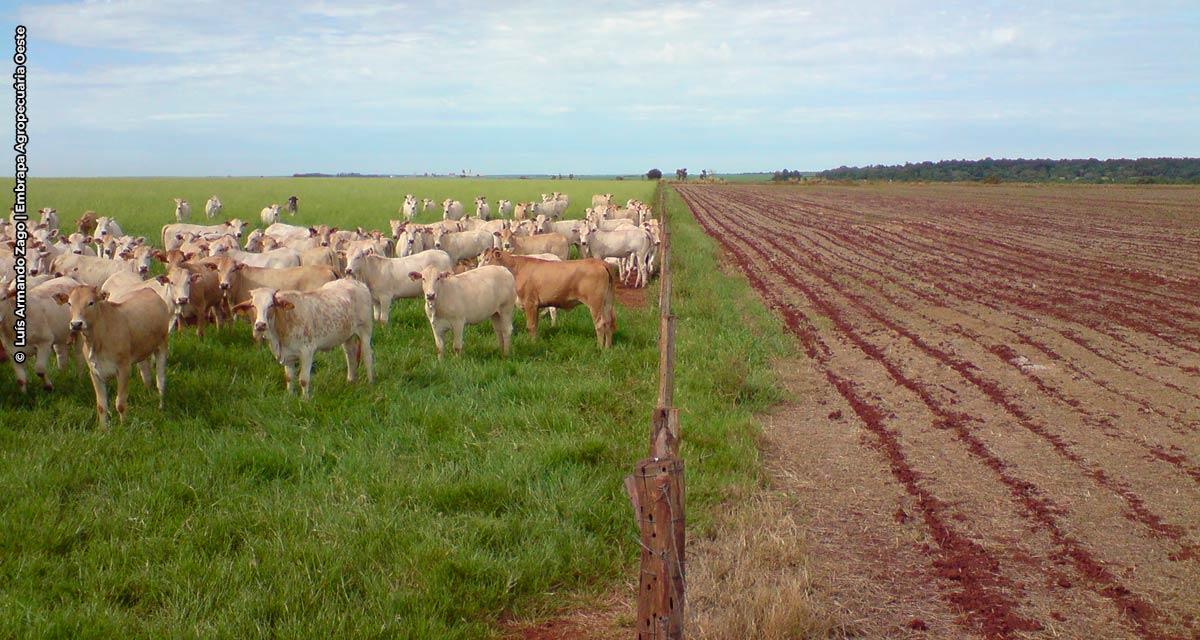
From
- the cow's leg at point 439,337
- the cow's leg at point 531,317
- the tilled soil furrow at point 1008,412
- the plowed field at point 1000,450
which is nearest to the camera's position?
the plowed field at point 1000,450

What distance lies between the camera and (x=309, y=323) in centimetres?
938

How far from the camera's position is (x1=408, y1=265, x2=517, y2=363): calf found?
11.1m

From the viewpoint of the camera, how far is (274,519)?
602 cm

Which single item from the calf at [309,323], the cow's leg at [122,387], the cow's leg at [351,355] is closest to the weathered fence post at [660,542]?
the calf at [309,323]

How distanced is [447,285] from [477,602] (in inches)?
258

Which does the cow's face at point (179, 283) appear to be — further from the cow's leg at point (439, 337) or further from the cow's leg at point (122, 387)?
the cow's leg at point (439, 337)

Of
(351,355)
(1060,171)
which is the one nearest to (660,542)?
(351,355)

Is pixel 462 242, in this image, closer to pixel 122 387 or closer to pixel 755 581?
pixel 122 387

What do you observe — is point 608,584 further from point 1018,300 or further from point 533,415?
point 1018,300

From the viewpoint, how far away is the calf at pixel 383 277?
13.0 m

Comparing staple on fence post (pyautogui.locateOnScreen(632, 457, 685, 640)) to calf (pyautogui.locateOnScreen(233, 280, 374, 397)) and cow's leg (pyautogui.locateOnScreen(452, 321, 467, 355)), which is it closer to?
calf (pyautogui.locateOnScreen(233, 280, 374, 397))

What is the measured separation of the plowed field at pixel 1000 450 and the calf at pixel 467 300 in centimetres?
390

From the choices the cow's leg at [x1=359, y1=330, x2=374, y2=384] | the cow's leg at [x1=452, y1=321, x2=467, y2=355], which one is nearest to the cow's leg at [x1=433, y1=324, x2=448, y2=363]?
the cow's leg at [x1=452, y1=321, x2=467, y2=355]

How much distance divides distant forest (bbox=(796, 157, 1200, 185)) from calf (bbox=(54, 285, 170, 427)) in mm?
110200
